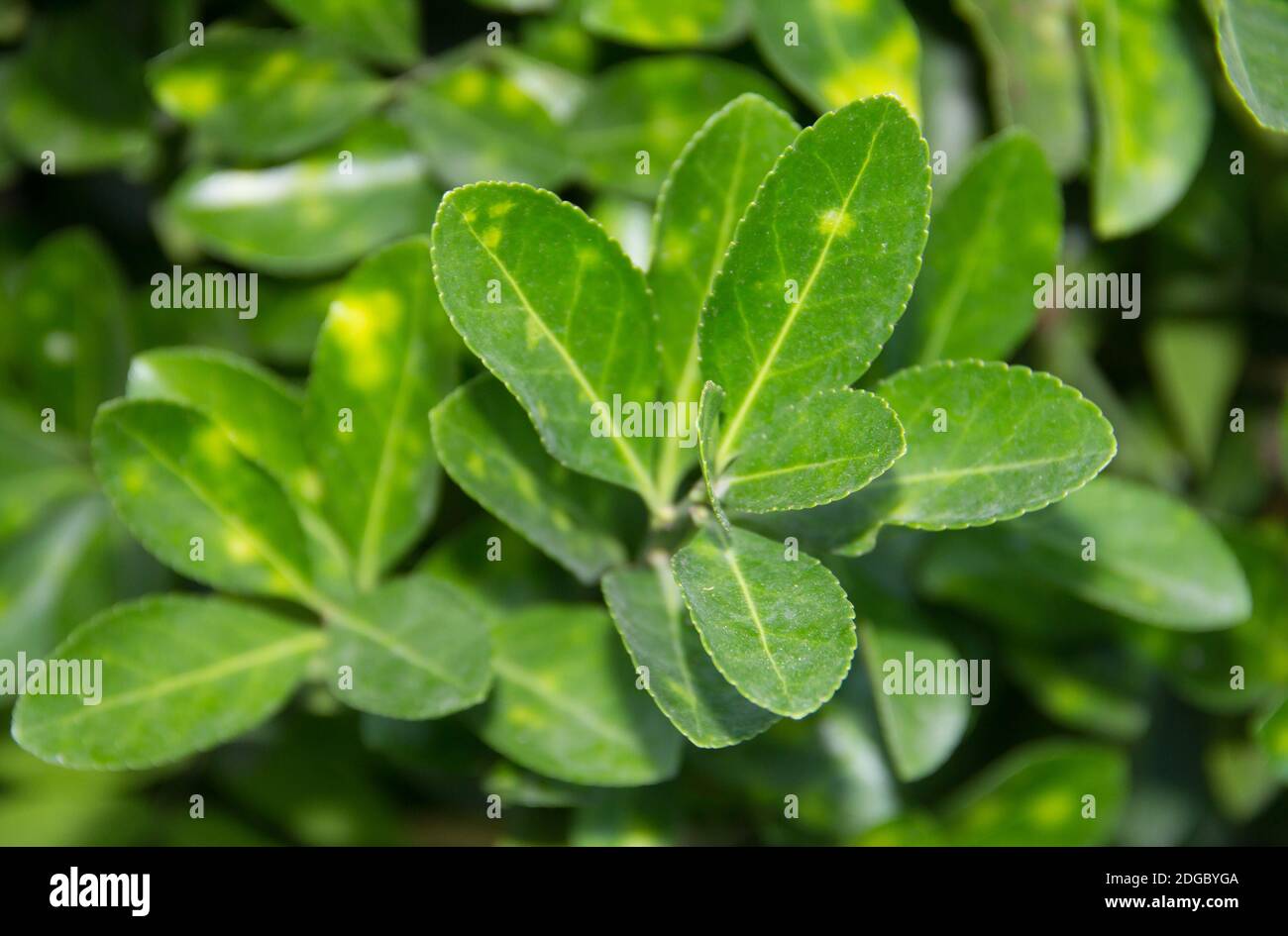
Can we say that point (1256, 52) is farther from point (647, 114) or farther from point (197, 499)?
point (197, 499)

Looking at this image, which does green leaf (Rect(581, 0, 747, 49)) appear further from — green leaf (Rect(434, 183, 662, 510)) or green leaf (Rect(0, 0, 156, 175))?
green leaf (Rect(0, 0, 156, 175))

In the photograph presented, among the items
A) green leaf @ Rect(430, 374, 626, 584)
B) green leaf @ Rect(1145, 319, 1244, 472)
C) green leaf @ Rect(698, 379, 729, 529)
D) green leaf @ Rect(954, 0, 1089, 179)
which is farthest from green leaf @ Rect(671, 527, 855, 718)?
green leaf @ Rect(1145, 319, 1244, 472)

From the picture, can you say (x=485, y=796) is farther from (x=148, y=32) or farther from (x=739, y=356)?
(x=148, y=32)

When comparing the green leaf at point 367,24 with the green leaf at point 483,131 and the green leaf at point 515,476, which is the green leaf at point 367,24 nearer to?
the green leaf at point 483,131

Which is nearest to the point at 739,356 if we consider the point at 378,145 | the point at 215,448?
the point at 215,448

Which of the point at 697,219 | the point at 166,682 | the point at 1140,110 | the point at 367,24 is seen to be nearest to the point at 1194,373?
the point at 1140,110

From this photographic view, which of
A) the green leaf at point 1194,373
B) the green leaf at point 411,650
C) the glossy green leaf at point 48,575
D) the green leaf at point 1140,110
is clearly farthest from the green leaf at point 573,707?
the green leaf at point 1194,373
